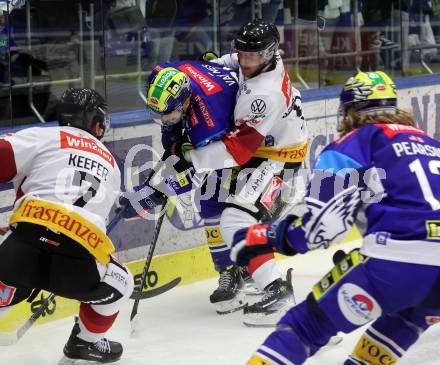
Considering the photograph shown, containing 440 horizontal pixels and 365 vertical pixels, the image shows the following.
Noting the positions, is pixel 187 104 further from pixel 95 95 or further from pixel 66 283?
pixel 66 283

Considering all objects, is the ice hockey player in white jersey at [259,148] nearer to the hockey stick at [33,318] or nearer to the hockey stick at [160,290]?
the hockey stick at [160,290]

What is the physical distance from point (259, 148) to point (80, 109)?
1.09m

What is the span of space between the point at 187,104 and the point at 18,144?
1.00 m

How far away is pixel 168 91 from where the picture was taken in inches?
157

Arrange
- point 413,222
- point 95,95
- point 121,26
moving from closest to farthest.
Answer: point 413,222
point 95,95
point 121,26

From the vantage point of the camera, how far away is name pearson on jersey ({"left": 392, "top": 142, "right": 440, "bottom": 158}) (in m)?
2.62

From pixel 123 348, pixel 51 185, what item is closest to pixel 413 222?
pixel 51 185

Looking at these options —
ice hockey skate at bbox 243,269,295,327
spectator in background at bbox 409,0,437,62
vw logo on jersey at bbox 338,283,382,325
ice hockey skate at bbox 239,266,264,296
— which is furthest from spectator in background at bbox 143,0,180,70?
vw logo on jersey at bbox 338,283,382,325

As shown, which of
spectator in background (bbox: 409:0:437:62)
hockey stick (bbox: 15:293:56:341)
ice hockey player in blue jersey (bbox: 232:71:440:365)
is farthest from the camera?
spectator in background (bbox: 409:0:437:62)

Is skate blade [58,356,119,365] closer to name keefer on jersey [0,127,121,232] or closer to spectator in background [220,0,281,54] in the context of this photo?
name keefer on jersey [0,127,121,232]

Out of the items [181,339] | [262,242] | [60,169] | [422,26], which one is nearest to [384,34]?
[422,26]

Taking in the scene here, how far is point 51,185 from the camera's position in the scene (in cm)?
327

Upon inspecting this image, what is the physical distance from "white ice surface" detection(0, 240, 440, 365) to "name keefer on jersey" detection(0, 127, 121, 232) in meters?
0.65

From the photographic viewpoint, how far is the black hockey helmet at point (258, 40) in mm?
4082
